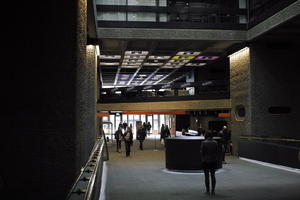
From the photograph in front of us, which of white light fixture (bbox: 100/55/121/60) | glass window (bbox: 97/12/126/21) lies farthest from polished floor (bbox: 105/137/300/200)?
white light fixture (bbox: 100/55/121/60)

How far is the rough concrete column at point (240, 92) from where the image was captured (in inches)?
766

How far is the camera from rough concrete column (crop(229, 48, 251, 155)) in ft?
63.8

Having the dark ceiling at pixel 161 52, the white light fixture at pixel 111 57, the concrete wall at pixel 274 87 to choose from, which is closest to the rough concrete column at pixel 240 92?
the concrete wall at pixel 274 87

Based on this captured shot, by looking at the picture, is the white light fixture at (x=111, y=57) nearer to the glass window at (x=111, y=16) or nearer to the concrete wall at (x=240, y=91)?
the glass window at (x=111, y=16)

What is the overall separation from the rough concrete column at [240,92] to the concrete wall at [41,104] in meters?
15.8

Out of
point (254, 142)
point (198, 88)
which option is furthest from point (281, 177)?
point (198, 88)

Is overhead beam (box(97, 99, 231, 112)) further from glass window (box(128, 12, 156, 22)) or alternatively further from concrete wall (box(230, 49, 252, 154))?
glass window (box(128, 12, 156, 22))

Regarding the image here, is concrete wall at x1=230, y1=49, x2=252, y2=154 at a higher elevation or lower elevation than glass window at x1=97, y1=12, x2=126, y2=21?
lower

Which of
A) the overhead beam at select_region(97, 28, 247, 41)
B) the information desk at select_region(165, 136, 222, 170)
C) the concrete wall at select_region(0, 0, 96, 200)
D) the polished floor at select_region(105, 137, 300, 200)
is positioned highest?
the overhead beam at select_region(97, 28, 247, 41)

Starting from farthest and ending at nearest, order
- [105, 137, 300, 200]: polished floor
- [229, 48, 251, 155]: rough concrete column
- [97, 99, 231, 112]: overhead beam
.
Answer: [97, 99, 231, 112]: overhead beam → [229, 48, 251, 155]: rough concrete column → [105, 137, 300, 200]: polished floor

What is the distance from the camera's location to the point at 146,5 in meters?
18.5

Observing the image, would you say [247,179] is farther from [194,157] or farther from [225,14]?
[225,14]

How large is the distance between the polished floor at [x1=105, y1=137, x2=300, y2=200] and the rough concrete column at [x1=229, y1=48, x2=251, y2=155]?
4.82 m

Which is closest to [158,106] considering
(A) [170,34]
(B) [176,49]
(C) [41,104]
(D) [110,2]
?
(B) [176,49]
